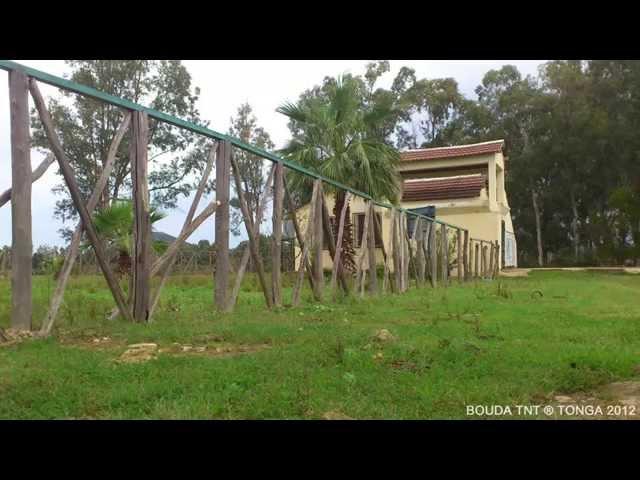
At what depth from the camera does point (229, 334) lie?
18.1ft

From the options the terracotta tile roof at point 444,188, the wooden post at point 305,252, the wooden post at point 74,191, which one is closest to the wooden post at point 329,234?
the wooden post at point 305,252

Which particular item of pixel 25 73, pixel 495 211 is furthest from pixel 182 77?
pixel 25 73

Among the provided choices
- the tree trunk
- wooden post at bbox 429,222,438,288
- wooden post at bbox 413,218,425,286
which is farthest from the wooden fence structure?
the tree trunk

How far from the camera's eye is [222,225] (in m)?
7.43

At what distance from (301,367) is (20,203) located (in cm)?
278

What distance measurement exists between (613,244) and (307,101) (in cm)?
2365

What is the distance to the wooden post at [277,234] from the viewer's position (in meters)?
8.55

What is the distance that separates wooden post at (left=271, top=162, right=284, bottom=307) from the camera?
28.1 ft

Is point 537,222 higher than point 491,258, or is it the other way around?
point 537,222

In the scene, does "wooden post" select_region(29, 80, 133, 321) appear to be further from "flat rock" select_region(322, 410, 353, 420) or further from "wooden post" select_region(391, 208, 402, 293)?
"wooden post" select_region(391, 208, 402, 293)

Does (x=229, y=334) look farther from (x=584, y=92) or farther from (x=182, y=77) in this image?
(x=584, y=92)

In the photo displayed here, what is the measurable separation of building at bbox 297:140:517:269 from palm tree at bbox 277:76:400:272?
636 centimetres

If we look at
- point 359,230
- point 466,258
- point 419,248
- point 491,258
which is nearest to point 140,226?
point 419,248

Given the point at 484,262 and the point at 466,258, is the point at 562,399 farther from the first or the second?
the point at 484,262
